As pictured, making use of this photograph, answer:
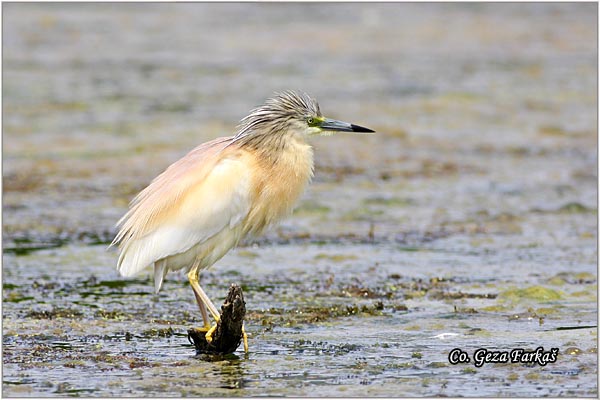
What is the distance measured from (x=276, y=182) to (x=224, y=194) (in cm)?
38

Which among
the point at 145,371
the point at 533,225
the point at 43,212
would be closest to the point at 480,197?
the point at 533,225

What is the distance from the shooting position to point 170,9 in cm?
2819

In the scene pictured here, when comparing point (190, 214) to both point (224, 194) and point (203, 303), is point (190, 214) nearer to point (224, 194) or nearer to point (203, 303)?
point (224, 194)

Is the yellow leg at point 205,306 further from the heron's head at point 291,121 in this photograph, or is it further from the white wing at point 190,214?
the heron's head at point 291,121

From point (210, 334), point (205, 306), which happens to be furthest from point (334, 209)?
point (210, 334)

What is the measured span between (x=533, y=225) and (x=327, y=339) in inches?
175

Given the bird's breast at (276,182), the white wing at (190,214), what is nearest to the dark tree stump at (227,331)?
the white wing at (190,214)

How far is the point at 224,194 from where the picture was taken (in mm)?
7070

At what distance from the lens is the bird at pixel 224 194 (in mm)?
7102

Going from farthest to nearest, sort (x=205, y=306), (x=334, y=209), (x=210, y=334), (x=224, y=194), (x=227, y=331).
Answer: (x=334, y=209) < (x=205, y=306) < (x=224, y=194) < (x=210, y=334) < (x=227, y=331)

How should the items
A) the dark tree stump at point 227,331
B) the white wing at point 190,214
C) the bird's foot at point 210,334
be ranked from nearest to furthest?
the dark tree stump at point 227,331 → the bird's foot at point 210,334 → the white wing at point 190,214

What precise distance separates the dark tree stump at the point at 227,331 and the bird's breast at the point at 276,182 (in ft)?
2.44

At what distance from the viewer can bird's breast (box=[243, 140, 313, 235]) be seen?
7.23 metres

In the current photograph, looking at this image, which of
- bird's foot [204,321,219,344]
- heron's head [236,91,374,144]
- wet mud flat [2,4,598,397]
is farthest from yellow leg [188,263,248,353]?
heron's head [236,91,374,144]
